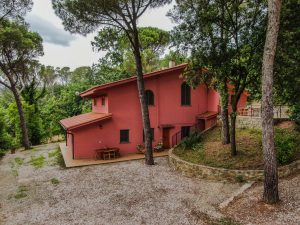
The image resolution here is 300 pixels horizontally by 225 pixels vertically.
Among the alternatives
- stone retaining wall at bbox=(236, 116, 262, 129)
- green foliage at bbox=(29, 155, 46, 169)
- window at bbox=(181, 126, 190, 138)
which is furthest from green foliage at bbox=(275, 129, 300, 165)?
green foliage at bbox=(29, 155, 46, 169)

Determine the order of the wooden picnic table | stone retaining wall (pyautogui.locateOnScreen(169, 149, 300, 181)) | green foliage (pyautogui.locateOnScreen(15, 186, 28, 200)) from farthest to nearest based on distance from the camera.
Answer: the wooden picnic table, stone retaining wall (pyautogui.locateOnScreen(169, 149, 300, 181)), green foliage (pyautogui.locateOnScreen(15, 186, 28, 200))

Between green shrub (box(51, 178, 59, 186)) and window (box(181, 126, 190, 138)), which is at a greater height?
window (box(181, 126, 190, 138))

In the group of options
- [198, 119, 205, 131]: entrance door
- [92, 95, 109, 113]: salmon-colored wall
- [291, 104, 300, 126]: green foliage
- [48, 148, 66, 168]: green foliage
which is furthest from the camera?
[198, 119, 205, 131]: entrance door

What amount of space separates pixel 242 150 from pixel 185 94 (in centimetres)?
760

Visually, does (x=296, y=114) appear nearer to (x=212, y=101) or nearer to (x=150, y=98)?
(x=212, y=101)

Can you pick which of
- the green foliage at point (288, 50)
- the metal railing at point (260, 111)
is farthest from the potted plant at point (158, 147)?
the green foliage at point (288, 50)

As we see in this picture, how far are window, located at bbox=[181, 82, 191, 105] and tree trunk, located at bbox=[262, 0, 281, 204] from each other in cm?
1151

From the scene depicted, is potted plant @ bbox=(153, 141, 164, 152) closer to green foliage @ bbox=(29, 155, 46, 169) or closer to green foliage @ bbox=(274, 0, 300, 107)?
green foliage @ bbox=(29, 155, 46, 169)

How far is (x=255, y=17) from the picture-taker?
11188 millimetres

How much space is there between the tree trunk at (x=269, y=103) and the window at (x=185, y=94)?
11513 millimetres

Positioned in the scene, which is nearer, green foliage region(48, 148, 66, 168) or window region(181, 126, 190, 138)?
green foliage region(48, 148, 66, 168)

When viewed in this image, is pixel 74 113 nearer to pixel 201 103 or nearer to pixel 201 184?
pixel 201 103

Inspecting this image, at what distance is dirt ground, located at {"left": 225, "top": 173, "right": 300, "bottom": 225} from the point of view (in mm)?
7602

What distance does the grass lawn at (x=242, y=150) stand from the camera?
12.0 meters
